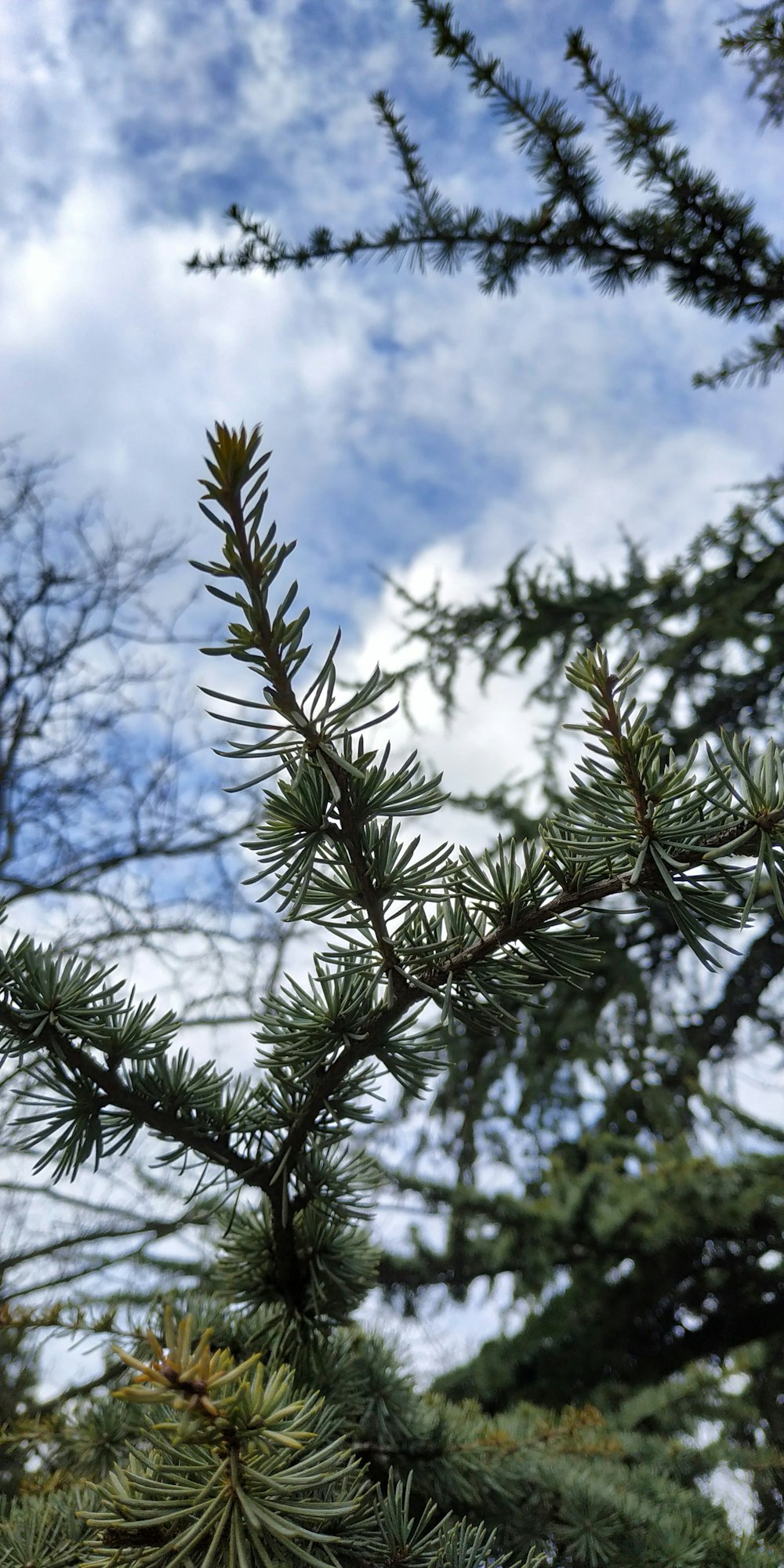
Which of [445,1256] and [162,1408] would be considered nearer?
[162,1408]

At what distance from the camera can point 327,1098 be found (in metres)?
0.81

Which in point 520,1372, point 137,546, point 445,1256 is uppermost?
point 137,546

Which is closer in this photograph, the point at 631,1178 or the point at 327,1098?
the point at 327,1098

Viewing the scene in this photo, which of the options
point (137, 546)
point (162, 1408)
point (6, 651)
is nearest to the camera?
point (162, 1408)

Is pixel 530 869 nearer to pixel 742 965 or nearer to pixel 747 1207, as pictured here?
pixel 747 1207

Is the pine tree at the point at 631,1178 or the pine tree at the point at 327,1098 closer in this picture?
the pine tree at the point at 327,1098

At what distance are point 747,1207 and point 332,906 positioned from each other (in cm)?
196

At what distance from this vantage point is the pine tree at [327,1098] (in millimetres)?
571

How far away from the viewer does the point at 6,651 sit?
189 inches

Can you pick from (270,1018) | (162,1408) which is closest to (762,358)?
(270,1018)

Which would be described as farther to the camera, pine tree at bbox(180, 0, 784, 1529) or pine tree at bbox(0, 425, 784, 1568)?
pine tree at bbox(180, 0, 784, 1529)

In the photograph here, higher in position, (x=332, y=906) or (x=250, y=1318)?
(x=332, y=906)

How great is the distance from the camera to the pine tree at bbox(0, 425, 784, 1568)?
571 millimetres

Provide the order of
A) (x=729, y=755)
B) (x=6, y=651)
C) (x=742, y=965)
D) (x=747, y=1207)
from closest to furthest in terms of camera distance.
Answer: (x=729, y=755)
(x=747, y=1207)
(x=742, y=965)
(x=6, y=651)
